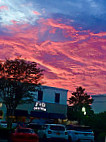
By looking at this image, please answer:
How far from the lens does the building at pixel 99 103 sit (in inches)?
3361

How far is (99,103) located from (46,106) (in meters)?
29.3

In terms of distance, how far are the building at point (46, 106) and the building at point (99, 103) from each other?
22090 mm

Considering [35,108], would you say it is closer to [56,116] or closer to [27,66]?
[56,116]

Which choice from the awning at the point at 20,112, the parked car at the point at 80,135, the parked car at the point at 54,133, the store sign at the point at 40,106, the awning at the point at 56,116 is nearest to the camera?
the parked car at the point at 54,133

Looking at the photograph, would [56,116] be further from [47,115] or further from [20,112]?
[20,112]

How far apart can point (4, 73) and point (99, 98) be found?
53737 mm

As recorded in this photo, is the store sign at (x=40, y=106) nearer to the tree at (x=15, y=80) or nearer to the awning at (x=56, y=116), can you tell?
the awning at (x=56, y=116)

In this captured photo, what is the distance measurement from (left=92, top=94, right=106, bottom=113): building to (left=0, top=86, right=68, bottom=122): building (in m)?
22.1

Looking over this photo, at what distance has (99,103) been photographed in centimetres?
8781

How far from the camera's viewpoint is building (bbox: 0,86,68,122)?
59.5 meters

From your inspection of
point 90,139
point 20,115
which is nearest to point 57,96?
point 20,115

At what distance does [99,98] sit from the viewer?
88062 mm

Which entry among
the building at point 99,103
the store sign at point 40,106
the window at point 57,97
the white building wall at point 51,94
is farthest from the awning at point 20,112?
the building at point 99,103

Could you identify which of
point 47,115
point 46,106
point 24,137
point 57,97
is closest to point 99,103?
point 57,97
